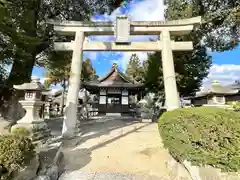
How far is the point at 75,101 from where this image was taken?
8.54 m

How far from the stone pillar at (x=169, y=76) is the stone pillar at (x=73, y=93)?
3.77 meters

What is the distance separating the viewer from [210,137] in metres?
3.87

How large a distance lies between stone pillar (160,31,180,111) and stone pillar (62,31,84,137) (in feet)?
12.4

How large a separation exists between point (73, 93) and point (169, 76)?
4157mm

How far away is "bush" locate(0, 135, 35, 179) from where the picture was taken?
3477 millimetres

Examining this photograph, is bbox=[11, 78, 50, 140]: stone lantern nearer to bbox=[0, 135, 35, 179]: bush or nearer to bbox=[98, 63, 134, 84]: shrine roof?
bbox=[0, 135, 35, 179]: bush

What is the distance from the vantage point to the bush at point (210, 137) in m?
3.71

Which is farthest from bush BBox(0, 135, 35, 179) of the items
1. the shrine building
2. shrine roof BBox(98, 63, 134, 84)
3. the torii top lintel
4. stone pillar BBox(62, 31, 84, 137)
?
shrine roof BBox(98, 63, 134, 84)

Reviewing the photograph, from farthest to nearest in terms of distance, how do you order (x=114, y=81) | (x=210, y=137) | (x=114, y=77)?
(x=114, y=77) → (x=114, y=81) → (x=210, y=137)

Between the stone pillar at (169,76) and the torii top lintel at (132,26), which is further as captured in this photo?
the torii top lintel at (132,26)

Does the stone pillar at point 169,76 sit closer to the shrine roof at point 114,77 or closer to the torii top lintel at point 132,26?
the torii top lintel at point 132,26

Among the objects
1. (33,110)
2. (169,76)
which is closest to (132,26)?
(169,76)

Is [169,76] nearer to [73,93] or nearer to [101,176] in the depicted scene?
[73,93]

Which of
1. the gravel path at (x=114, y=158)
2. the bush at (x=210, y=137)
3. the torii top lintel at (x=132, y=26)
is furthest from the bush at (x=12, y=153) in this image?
the torii top lintel at (x=132, y=26)
